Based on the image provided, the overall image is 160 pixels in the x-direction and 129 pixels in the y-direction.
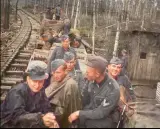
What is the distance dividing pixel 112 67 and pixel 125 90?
0.58 metres

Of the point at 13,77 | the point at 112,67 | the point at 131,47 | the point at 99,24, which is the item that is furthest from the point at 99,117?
the point at 99,24

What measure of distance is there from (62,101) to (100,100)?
1.92 feet

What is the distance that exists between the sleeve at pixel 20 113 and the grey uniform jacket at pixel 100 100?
684 mm

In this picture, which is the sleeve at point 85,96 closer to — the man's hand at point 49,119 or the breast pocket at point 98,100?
the breast pocket at point 98,100

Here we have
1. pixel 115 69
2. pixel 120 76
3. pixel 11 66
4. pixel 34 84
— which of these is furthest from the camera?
pixel 11 66

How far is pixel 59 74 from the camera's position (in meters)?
4.85

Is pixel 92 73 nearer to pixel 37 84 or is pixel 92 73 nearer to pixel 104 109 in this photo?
pixel 104 109

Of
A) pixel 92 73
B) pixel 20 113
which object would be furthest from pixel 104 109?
pixel 20 113

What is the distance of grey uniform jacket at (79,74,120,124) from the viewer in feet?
14.6

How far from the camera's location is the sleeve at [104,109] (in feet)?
14.6

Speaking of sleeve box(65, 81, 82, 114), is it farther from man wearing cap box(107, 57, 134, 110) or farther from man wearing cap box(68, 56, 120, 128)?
man wearing cap box(107, 57, 134, 110)

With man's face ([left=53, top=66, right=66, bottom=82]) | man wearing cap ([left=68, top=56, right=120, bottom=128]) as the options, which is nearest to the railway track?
man's face ([left=53, top=66, right=66, bottom=82])

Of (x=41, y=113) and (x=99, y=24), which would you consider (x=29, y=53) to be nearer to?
(x=41, y=113)

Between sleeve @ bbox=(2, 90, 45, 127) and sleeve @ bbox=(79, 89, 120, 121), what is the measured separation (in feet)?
2.23
